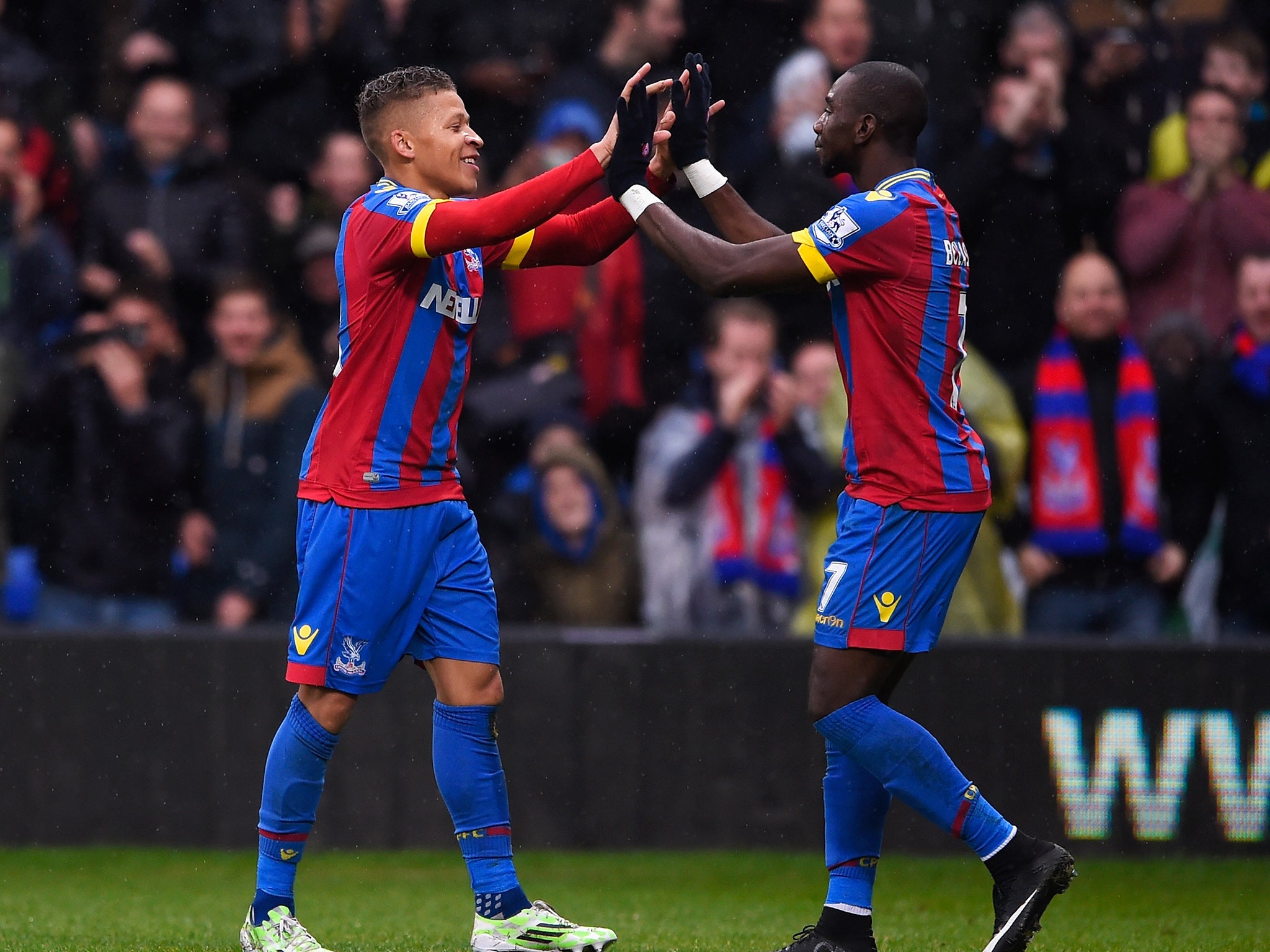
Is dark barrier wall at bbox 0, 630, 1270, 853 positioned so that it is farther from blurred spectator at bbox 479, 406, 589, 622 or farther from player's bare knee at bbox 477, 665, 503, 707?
player's bare knee at bbox 477, 665, 503, 707

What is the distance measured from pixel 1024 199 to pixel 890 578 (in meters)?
3.69

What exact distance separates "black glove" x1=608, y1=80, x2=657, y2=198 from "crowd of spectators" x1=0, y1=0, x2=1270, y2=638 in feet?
9.19

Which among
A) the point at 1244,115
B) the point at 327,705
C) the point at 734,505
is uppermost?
the point at 1244,115

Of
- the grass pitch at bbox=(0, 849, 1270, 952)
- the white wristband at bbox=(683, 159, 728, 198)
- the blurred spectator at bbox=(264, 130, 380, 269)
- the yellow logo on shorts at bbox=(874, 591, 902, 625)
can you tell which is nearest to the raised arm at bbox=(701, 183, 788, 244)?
the white wristband at bbox=(683, 159, 728, 198)

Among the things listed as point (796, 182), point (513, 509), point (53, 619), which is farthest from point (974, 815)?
point (53, 619)

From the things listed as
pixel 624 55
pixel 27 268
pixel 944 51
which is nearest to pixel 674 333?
pixel 624 55

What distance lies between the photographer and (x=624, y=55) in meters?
7.75

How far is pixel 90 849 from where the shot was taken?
21.4 feet

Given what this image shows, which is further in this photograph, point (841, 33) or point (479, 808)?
point (841, 33)

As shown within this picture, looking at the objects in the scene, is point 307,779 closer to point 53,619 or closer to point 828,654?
point 828,654

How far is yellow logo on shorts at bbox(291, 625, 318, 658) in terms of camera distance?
4.14 meters

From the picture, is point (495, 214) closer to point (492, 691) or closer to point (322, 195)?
point (492, 691)

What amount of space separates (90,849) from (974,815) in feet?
13.0

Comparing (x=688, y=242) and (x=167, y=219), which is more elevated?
(x=167, y=219)
